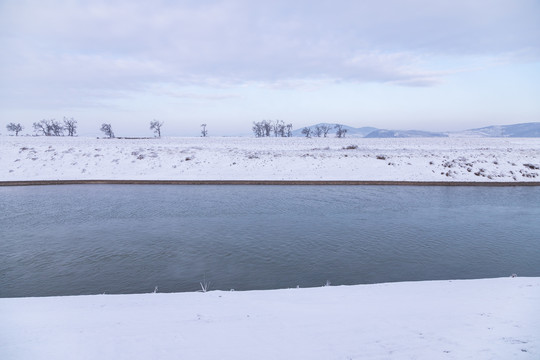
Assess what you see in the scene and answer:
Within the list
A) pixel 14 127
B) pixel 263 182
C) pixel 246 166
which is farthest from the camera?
pixel 14 127

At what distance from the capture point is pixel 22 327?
6.26 m

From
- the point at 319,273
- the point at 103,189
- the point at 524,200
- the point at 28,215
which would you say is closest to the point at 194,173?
the point at 103,189

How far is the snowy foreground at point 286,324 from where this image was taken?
17.8 feet

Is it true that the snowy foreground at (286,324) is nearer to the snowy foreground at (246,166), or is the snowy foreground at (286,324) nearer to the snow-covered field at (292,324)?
the snow-covered field at (292,324)

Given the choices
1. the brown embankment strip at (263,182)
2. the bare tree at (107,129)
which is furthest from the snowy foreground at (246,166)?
the bare tree at (107,129)

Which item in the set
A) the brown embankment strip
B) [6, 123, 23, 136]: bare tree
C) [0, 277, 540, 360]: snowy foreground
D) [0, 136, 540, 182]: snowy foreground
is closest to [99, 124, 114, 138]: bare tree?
[6, 123, 23, 136]: bare tree

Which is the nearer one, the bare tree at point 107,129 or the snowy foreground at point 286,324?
the snowy foreground at point 286,324

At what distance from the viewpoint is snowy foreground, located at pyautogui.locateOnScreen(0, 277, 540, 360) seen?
5430 mm

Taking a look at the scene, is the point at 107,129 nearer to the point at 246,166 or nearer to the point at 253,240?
the point at 246,166

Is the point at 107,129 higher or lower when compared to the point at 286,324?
higher

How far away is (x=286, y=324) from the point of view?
6.43 metres

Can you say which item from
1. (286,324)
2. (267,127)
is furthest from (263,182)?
(267,127)

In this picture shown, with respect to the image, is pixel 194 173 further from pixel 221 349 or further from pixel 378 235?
pixel 221 349

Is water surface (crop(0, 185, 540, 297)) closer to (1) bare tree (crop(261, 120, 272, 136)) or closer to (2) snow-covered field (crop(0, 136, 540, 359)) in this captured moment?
(2) snow-covered field (crop(0, 136, 540, 359))
